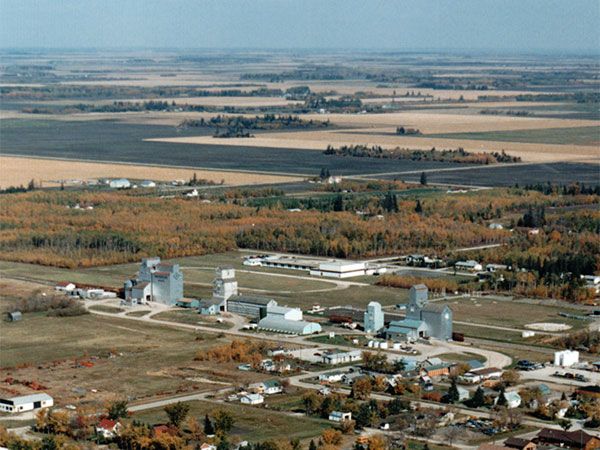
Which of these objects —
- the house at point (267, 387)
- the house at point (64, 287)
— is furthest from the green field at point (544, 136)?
the house at point (267, 387)

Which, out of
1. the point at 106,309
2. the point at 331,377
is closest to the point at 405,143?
the point at 106,309

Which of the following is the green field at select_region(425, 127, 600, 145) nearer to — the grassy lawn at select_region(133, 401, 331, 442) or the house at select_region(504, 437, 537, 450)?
the grassy lawn at select_region(133, 401, 331, 442)

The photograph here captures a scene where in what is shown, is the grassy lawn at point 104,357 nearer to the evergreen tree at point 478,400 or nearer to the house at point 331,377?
the house at point 331,377

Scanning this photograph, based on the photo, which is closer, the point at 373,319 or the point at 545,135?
the point at 373,319

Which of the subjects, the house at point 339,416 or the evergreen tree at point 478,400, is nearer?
the house at point 339,416

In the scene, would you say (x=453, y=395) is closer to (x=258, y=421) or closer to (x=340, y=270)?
(x=258, y=421)

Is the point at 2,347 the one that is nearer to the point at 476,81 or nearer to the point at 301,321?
the point at 301,321
